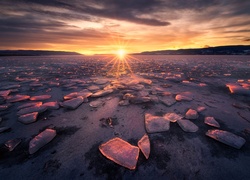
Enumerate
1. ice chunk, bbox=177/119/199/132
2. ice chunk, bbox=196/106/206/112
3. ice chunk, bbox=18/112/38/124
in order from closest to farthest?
ice chunk, bbox=177/119/199/132 → ice chunk, bbox=18/112/38/124 → ice chunk, bbox=196/106/206/112

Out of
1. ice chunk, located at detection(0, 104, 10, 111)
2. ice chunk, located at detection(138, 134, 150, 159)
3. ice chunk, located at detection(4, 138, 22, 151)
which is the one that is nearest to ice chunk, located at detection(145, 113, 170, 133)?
ice chunk, located at detection(138, 134, 150, 159)

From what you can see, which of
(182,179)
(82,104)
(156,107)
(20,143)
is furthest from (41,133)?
(156,107)

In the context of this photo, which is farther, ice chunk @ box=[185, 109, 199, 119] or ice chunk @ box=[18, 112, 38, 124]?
ice chunk @ box=[185, 109, 199, 119]

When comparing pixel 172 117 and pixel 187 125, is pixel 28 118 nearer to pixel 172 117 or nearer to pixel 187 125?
pixel 172 117

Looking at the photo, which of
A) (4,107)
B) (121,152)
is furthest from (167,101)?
(4,107)

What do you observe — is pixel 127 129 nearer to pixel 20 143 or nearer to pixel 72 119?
pixel 72 119

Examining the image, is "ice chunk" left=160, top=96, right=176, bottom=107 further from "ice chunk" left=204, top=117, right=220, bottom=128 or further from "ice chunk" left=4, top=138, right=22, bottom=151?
"ice chunk" left=4, top=138, right=22, bottom=151

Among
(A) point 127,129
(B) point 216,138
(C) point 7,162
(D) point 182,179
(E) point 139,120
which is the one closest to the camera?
(D) point 182,179
